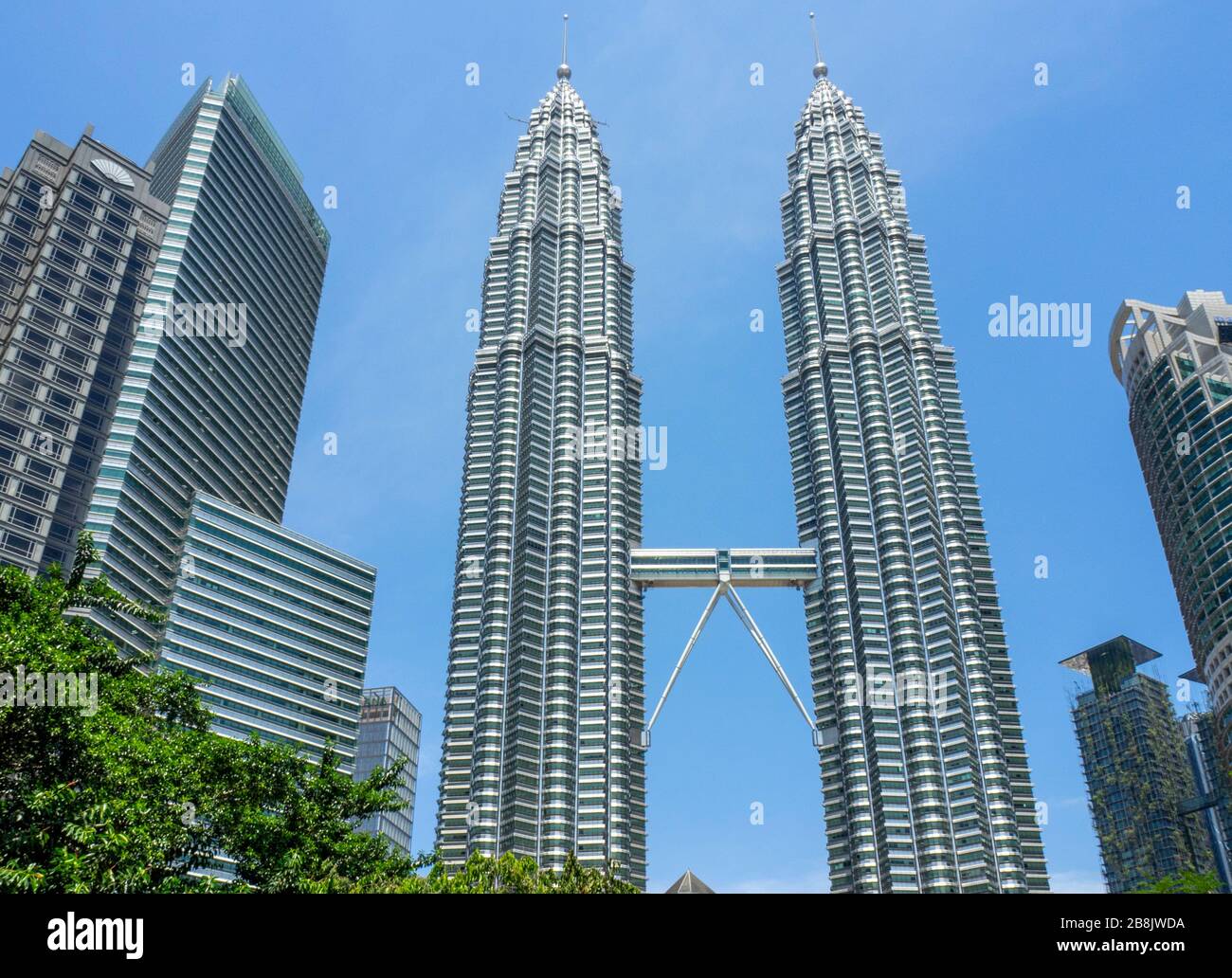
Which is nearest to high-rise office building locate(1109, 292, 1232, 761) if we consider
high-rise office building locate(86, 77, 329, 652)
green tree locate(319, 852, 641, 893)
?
green tree locate(319, 852, 641, 893)

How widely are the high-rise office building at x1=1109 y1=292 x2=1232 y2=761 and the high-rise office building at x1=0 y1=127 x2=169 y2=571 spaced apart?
16659 centimetres

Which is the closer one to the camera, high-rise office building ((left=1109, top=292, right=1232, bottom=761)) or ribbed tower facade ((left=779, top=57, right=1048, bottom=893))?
high-rise office building ((left=1109, top=292, right=1232, bottom=761))

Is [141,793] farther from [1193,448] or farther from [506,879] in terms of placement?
[1193,448]

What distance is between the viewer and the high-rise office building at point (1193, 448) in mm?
156000

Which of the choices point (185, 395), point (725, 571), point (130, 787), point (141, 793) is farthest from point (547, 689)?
point (130, 787)

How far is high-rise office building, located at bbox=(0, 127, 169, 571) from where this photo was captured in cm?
13462

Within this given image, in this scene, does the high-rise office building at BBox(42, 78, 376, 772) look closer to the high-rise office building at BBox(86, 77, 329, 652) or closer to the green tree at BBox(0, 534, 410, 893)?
the high-rise office building at BBox(86, 77, 329, 652)

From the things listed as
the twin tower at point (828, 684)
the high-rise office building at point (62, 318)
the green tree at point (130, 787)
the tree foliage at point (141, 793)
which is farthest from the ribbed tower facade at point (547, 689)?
the green tree at point (130, 787)

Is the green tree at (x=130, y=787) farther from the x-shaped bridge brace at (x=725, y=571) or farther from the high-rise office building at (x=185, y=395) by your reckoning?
the x-shaped bridge brace at (x=725, y=571)

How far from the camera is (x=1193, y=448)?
16638cm

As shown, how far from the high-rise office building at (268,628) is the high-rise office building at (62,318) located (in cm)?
2143

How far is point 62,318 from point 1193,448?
17562cm

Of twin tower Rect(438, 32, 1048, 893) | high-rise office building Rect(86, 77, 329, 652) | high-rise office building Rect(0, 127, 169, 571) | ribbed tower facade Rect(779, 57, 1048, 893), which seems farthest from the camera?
twin tower Rect(438, 32, 1048, 893)

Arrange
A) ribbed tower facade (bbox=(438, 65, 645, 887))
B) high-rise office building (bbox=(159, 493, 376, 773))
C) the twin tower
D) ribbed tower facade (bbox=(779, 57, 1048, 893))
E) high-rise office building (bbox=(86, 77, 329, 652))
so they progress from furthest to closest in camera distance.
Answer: ribbed tower facade (bbox=(438, 65, 645, 887))
the twin tower
ribbed tower facade (bbox=(779, 57, 1048, 893))
high-rise office building (bbox=(159, 493, 376, 773))
high-rise office building (bbox=(86, 77, 329, 652))
